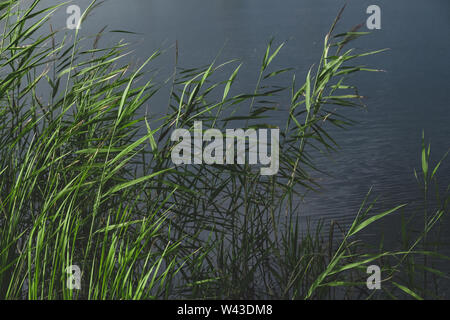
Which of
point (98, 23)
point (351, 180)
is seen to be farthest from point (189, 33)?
point (351, 180)

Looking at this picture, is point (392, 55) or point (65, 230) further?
point (392, 55)

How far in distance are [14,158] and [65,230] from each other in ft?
2.19

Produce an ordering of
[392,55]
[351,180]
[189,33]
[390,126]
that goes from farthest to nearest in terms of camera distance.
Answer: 1. [189,33]
2. [392,55]
3. [390,126]
4. [351,180]

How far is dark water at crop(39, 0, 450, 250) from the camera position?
17.0 ft

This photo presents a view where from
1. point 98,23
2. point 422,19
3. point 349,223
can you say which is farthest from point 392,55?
point 98,23

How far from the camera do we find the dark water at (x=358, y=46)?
5195 mm

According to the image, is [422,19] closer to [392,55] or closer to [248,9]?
[392,55]

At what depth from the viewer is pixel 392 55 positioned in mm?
11023

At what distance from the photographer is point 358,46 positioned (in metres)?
12.1
